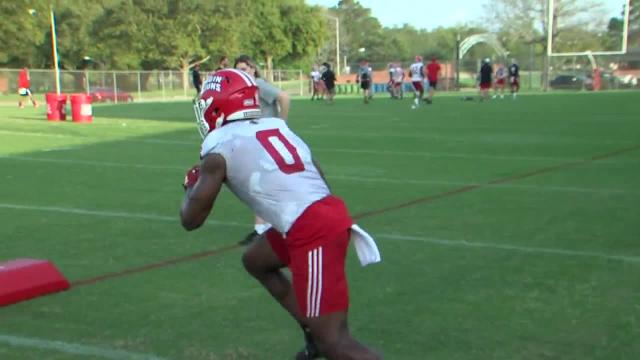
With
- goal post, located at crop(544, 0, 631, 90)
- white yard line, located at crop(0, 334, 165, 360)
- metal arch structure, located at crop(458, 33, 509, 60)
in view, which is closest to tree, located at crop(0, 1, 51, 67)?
metal arch structure, located at crop(458, 33, 509, 60)

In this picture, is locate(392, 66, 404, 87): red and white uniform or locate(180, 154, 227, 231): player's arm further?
locate(392, 66, 404, 87): red and white uniform

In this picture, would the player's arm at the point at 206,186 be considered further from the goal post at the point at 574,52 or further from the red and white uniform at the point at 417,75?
the goal post at the point at 574,52

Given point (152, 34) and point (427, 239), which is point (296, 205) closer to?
point (427, 239)

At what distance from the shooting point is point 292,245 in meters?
3.43

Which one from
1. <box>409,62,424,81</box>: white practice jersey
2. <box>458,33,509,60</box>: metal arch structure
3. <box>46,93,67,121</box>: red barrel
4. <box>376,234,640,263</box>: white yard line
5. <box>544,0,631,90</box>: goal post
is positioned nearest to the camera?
<box>376,234,640,263</box>: white yard line

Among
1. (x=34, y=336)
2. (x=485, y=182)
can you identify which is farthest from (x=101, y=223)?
(x=485, y=182)

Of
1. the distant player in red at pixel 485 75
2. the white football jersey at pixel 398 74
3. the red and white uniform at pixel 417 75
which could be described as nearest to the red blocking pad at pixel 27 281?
the red and white uniform at pixel 417 75

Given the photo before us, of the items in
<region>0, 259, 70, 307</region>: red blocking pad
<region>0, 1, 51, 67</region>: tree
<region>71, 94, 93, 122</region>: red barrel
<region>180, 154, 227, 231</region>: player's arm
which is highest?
<region>0, 1, 51, 67</region>: tree

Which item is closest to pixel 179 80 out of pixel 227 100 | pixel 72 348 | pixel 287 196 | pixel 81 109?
pixel 81 109

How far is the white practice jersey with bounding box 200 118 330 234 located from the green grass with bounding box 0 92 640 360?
1.42m

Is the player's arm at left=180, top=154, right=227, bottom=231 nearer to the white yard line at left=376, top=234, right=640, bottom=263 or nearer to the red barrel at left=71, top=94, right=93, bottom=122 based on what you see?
the white yard line at left=376, top=234, right=640, bottom=263

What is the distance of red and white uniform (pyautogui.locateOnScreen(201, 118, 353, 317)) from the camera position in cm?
338

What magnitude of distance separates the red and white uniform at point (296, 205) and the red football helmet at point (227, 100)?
69mm

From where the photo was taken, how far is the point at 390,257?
6859 mm
